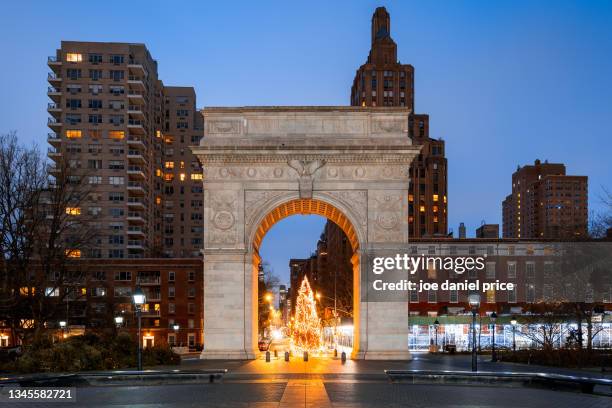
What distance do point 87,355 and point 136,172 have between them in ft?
224

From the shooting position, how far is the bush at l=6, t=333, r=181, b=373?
3269 cm

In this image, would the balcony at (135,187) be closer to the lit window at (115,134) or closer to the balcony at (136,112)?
the lit window at (115,134)

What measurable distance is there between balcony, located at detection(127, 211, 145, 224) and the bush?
64.1 metres

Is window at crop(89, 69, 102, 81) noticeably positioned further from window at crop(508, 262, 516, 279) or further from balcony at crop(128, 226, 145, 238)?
window at crop(508, 262, 516, 279)

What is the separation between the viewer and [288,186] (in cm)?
4319

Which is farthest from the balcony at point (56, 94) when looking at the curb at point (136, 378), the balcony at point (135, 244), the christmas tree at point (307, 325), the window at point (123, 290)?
the curb at point (136, 378)

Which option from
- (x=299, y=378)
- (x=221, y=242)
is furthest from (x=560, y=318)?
(x=299, y=378)

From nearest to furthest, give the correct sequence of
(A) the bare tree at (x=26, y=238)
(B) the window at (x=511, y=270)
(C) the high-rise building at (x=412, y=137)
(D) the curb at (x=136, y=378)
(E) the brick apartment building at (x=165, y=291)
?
(D) the curb at (x=136, y=378) < (A) the bare tree at (x=26, y=238) < (B) the window at (x=511, y=270) < (E) the brick apartment building at (x=165, y=291) < (C) the high-rise building at (x=412, y=137)

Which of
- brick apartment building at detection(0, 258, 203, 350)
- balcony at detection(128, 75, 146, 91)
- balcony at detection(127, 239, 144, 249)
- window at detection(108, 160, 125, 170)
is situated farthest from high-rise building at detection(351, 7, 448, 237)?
brick apartment building at detection(0, 258, 203, 350)

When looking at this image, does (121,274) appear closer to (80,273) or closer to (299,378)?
(80,273)

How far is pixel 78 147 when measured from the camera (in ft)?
326

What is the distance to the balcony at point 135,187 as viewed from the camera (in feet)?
330

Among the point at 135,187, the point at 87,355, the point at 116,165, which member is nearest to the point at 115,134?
the point at 116,165

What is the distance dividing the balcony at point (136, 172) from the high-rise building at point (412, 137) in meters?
40.9
